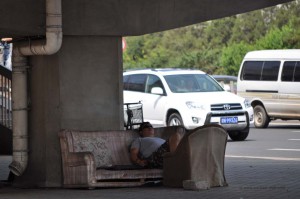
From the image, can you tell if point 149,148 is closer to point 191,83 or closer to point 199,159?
point 199,159

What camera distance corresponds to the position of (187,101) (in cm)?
2444

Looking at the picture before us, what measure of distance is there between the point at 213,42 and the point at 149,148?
63665 mm

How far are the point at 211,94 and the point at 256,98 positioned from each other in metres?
5.00

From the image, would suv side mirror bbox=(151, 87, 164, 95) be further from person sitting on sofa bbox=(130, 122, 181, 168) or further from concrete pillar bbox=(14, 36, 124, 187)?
person sitting on sofa bbox=(130, 122, 181, 168)

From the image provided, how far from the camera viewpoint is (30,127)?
1552 cm

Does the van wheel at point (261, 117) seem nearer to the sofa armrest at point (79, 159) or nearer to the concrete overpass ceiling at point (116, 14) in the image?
the concrete overpass ceiling at point (116, 14)

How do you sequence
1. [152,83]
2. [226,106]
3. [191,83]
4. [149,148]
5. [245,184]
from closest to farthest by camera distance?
[245,184], [149,148], [226,106], [191,83], [152,83]

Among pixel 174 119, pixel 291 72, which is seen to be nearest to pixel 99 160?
pixel 174 119

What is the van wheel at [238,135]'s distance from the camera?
2462 cm

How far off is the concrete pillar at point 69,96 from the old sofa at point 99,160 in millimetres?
277

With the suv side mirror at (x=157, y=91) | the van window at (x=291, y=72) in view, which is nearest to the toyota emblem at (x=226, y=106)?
the suv side mirror at (x=157, y=91)

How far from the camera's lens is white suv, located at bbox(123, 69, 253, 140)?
2414 centimetres

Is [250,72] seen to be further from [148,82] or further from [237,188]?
[237,188]

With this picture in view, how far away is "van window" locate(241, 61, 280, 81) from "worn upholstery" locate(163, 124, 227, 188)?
1503 centimetres
